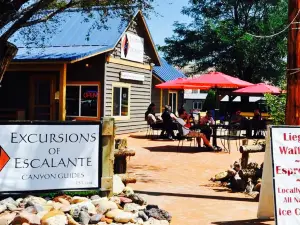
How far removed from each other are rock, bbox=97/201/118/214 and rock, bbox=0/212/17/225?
39.6 inches

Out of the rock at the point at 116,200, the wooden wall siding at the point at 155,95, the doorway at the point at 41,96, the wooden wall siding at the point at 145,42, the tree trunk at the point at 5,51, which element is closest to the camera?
the rock at the point at 116,200

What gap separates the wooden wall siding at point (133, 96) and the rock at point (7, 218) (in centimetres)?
1239

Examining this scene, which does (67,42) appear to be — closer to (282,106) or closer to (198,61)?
(282,106)

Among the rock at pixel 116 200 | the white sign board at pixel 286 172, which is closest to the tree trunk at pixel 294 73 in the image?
the white sign board at pixel 286 172

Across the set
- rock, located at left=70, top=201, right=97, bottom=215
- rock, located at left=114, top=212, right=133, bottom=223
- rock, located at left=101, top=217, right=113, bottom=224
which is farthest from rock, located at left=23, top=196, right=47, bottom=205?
rock, located at left=114, top=212, right=133, bottom=223

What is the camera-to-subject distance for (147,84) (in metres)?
21.8

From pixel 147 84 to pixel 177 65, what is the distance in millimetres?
19273

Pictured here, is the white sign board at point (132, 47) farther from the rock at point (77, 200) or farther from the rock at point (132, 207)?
the rock at point (77, 200)

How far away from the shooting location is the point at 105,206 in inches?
224

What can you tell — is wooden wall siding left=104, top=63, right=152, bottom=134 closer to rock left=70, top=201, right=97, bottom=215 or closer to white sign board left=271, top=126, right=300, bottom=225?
rock left=70, top=201, right=97, bottom=215

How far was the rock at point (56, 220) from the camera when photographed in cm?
496

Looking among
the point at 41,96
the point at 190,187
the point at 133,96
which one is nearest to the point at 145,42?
the point at 133,96

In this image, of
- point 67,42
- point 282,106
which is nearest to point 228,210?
point 282,106

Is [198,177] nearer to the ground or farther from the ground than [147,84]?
nearer to the ground
